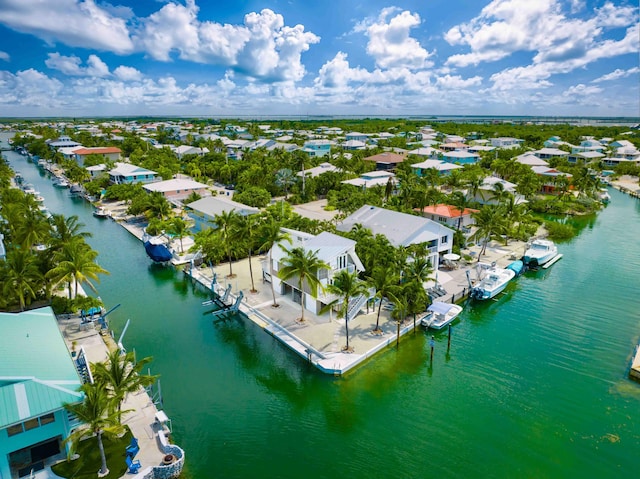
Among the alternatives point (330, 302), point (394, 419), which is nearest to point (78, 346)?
point (330, 302)

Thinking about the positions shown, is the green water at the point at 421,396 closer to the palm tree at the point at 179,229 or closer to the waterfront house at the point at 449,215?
the palm tree at the point at 179,229

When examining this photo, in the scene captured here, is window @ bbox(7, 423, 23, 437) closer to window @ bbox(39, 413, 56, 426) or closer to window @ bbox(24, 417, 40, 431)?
window @ bbox(24, 417, 40, 431)

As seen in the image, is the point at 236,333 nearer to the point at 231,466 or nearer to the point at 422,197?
the point at 231,466

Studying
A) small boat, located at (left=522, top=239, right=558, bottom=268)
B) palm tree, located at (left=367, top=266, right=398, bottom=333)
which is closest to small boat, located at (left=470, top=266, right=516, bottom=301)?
small boat, located at (left=522, top=239, right=558, bottom=268)

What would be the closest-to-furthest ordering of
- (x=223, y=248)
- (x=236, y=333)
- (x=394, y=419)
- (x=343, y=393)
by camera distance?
(x=394, y=419), (x=343, y=393), (x=236, y=333), (x=223, y=248)

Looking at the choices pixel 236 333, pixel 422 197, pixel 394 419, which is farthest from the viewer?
pixel 422 197
